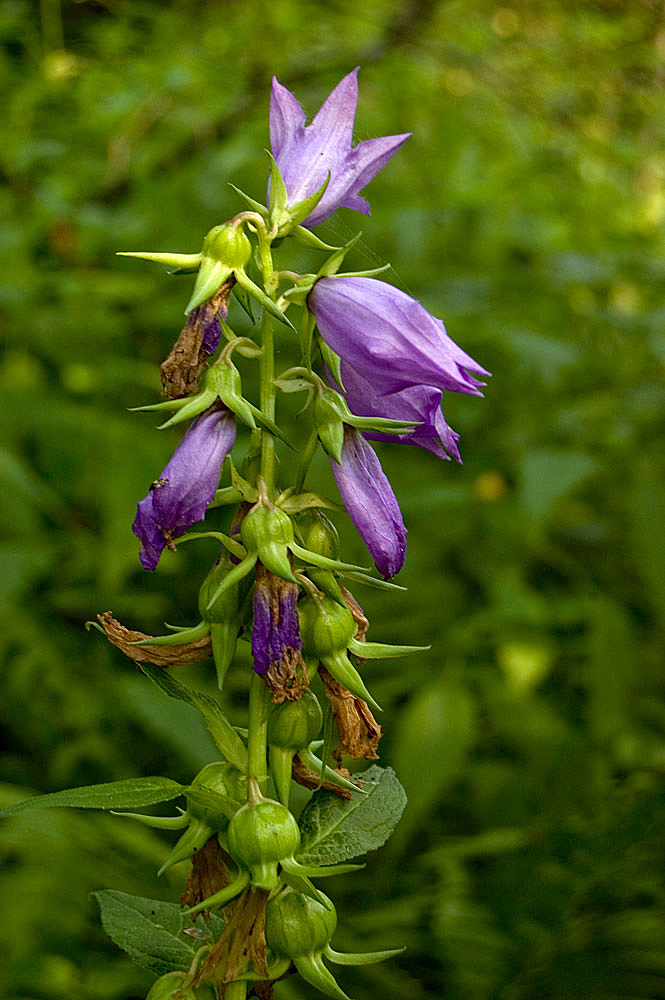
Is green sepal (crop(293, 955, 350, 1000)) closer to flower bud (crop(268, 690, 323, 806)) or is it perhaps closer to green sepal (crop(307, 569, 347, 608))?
flower bud (crop(268, 690, 323, 806))

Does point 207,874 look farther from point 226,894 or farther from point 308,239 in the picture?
point 308,239

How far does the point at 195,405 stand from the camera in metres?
0.78

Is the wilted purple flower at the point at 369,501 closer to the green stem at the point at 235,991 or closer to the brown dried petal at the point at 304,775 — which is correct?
the brown dried petal at the point at 304,775

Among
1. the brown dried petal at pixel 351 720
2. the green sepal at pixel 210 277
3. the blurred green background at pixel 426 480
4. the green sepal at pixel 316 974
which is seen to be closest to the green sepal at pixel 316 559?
the brown dried petal at pixel 351 720

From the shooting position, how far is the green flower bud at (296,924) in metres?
0.78

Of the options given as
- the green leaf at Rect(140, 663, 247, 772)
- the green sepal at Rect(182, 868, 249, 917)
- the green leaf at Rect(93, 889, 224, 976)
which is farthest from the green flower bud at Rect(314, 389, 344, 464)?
the green leaf at Rect(93, 889, 224, 976)

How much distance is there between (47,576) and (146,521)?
2.13 metres

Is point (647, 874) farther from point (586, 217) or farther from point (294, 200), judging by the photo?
point (586, 217)

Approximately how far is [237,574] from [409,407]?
23cm

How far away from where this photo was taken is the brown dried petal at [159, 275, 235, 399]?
806mm

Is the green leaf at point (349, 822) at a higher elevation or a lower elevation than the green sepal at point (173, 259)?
lower

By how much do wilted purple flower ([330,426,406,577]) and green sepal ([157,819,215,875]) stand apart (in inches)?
10.0

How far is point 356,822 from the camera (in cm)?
88

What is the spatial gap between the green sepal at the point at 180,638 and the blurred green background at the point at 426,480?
1.39 meters
